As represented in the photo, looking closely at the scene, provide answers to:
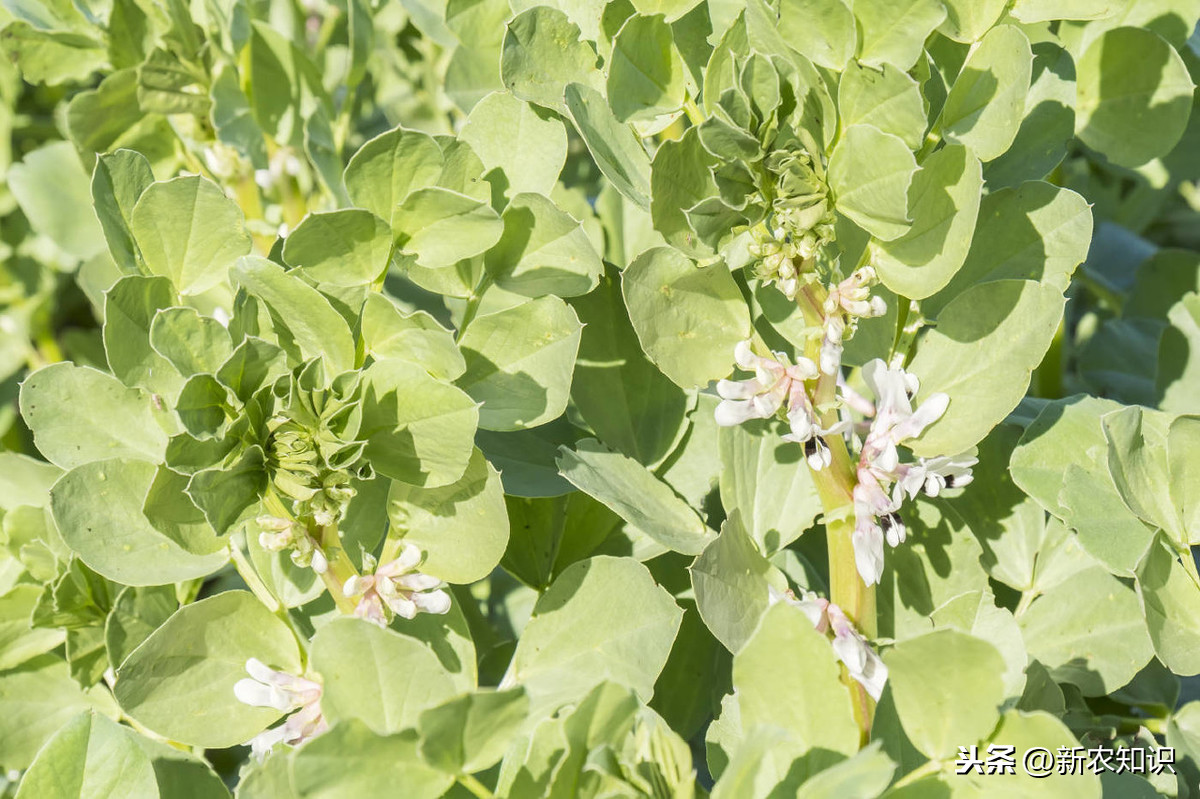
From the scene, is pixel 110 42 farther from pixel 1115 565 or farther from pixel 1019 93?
pixel 1115 565

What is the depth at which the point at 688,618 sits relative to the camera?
960 millimetres

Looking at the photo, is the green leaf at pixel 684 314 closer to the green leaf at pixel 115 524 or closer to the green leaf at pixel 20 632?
the green leaf at pixel 115 524

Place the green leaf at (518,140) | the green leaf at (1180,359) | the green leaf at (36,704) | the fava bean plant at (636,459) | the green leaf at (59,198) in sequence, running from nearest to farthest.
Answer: the fava bean plant at (636,459) < the green leaf at (518,140) < the green leaf at (36,704) < the green leaf at (1180,359) < the green leaf at (59,198)

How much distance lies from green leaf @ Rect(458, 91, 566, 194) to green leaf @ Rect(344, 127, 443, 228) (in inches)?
3.4

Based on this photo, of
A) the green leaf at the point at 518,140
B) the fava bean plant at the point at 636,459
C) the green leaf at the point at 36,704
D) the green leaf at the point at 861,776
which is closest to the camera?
the green leaf at the point at 861,776

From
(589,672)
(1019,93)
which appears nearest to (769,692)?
(589,672)

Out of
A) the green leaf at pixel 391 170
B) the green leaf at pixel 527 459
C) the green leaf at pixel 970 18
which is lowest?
the green leaf at pixel 527 459

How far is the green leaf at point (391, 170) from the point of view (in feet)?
2.54

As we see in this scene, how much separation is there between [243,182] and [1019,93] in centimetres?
79

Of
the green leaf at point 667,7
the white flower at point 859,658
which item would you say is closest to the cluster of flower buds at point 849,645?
the white flower at point 859,658

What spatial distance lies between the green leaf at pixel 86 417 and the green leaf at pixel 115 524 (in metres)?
0.05

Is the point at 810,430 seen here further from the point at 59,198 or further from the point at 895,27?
the point at 59,198

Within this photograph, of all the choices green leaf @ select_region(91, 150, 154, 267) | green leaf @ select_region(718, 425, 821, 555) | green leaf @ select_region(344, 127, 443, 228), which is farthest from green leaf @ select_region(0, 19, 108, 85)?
green leaf @ select_region(718, 425, 821, 555)

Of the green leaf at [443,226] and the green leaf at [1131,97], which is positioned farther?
the green leaf at [1131,97]
